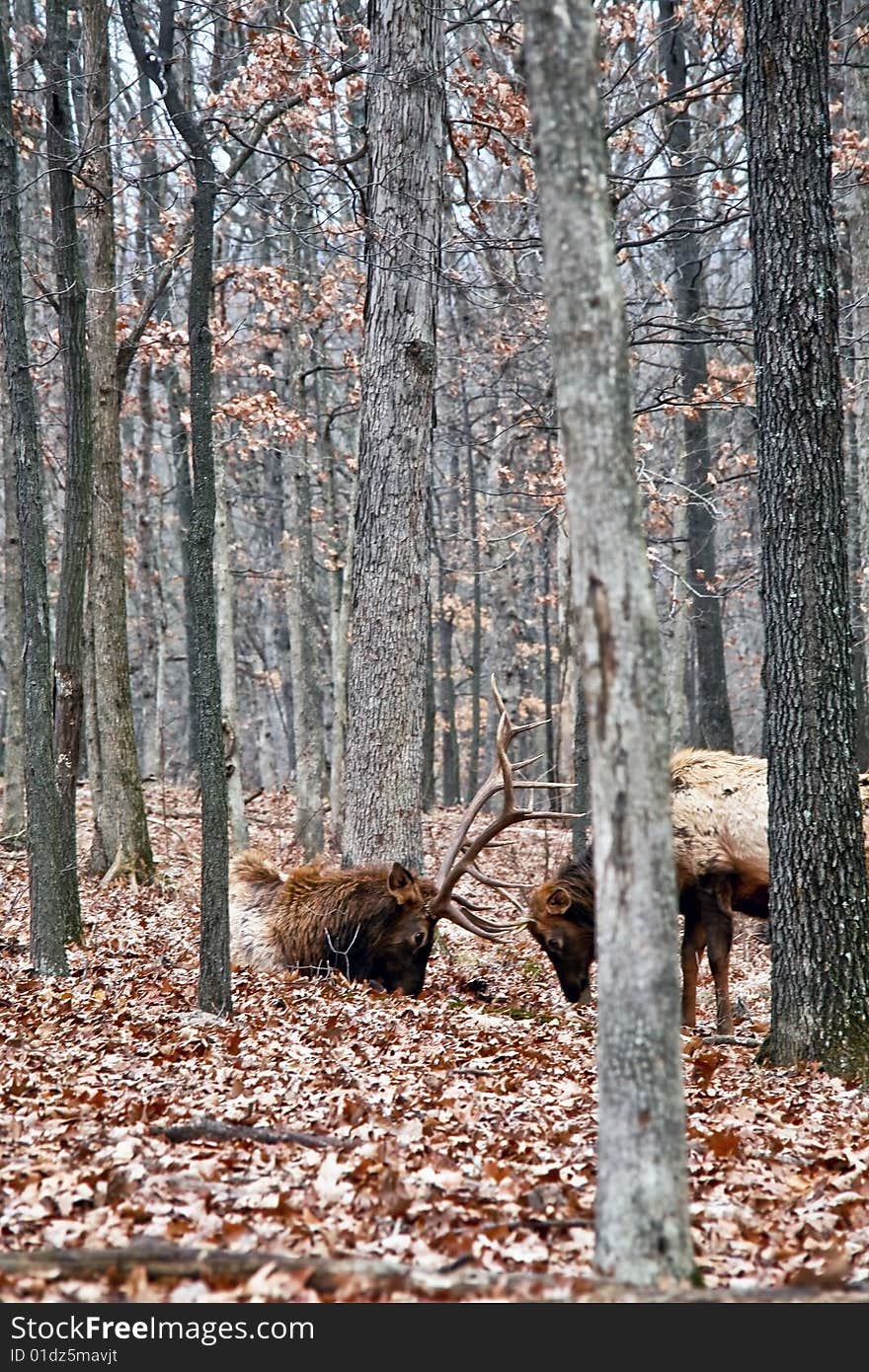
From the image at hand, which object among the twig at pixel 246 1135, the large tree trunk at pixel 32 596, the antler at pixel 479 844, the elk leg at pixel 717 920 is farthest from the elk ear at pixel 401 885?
the twig at pixel 246 1135

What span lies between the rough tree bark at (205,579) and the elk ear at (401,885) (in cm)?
171

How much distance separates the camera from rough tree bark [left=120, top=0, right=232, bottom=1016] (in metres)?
8.48

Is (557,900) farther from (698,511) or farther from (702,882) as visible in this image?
(698,511)

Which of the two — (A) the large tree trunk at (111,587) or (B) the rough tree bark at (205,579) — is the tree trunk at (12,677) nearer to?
(A) the large tree trunk at (111,587)

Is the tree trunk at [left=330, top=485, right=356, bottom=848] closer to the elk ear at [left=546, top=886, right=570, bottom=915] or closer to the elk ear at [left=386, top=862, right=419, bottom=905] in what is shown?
the elk ear at [left=386, top=862, right=419, bottom=905]

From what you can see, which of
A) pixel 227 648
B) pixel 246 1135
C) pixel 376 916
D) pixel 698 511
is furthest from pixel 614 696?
pixel 698 511

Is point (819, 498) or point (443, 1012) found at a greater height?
point (819, 498)

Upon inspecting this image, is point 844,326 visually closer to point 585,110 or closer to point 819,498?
point 819,498

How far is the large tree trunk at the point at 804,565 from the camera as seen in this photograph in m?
7.12

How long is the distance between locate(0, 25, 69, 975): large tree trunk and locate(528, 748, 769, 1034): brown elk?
388 centimetres

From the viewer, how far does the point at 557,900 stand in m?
10.1

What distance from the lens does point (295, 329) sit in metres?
19.2

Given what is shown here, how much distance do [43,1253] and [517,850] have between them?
15.5m
